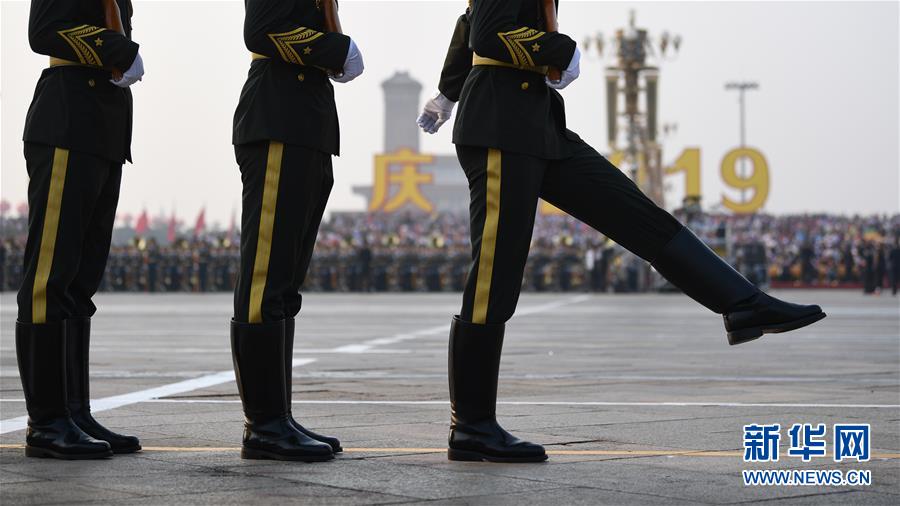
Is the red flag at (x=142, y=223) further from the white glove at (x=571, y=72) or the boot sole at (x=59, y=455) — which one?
the white glove at (x=571, y=72)

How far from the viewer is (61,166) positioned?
563cm

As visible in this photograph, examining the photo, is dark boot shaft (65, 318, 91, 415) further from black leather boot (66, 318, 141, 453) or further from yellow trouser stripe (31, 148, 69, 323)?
yellow trouser stripe (31, 148, 69, 323)

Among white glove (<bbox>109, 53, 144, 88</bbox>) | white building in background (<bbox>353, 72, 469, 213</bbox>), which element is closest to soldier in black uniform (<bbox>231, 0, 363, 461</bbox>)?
white glove (<bbox>109, 53, 144, 88</bbox>)

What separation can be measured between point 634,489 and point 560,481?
0.92 feet

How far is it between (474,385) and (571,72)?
3.73ft

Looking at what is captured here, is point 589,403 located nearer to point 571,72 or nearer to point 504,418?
point 504,418

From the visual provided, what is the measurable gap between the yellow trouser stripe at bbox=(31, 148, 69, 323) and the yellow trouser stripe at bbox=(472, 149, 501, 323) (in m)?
1.52

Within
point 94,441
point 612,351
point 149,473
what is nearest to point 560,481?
point 149,473

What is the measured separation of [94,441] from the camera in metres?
5.51

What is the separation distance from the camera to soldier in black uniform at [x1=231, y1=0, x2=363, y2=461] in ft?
18.0

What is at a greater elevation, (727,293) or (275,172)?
(275,172)

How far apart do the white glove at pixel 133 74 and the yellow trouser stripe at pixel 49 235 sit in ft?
1.04

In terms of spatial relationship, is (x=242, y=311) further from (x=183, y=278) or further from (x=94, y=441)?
(x=183, y=278)

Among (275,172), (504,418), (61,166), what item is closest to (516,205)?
(275,172)
